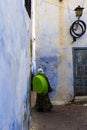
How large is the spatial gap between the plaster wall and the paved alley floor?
0.96 metres

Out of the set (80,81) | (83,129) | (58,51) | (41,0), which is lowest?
(83,129)

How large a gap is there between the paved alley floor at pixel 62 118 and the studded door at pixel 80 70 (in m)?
0.84

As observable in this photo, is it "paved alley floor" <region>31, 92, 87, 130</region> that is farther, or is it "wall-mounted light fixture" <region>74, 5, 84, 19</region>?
"wall-mounted light fixture" <region>74, 5, 84, 19</region>

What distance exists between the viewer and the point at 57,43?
41.3 ft

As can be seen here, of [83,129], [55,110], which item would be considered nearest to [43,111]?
[55,110]

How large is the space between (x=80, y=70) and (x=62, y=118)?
3368mm

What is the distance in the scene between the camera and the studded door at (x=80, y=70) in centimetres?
1279

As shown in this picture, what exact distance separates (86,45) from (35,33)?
208 cm

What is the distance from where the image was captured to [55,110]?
37.2 feet

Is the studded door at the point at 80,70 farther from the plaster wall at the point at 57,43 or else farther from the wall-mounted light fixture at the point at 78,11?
the wall-mounted light fixture at the point at 78,11

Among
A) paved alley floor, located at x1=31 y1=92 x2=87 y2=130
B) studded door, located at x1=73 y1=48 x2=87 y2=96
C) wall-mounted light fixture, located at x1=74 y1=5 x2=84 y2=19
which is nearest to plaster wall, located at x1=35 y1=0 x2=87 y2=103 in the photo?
studded door, located at x1=73 y1=48 x2=87 y2=96

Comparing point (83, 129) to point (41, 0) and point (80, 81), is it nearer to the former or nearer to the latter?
point (80, 81)

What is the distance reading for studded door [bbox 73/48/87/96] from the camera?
42.0ft

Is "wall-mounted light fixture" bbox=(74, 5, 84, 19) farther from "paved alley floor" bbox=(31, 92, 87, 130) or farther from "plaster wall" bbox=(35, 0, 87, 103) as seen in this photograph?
"paved alley floor" bbox=(31, 92, 87, 130)
